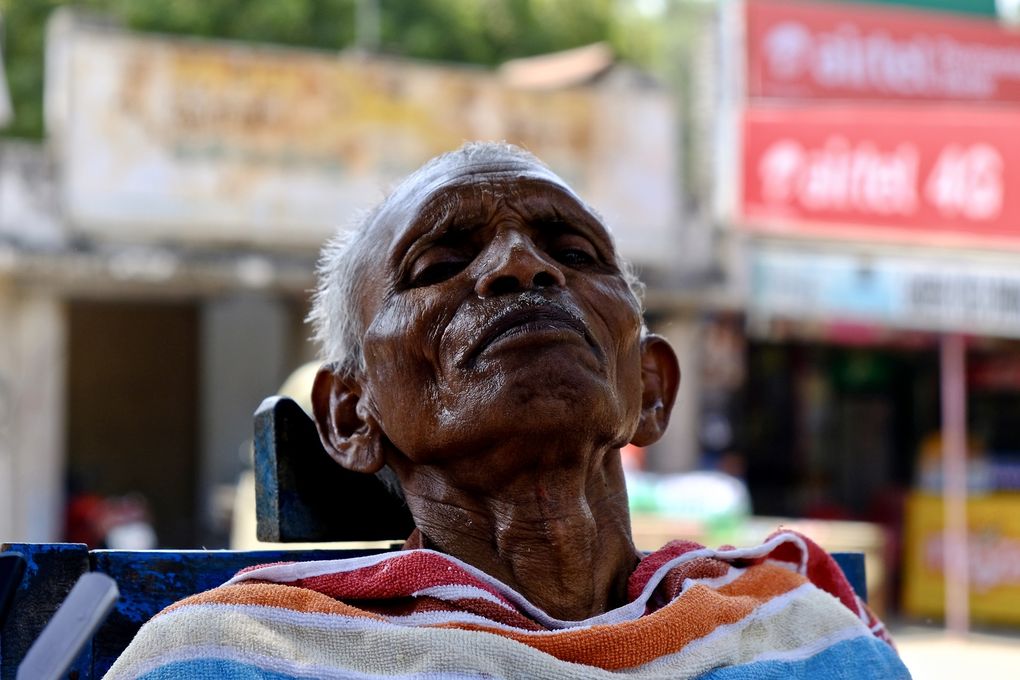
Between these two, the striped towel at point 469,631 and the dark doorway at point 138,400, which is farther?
the dark doorway at point 138,400

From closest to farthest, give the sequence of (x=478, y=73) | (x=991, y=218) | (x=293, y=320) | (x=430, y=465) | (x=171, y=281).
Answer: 1. (x=430, y=465)
2. (x=991, y=218)
3. (x=171, y=281)
4. (x=478, y=73)
5. (x=293, y=320)

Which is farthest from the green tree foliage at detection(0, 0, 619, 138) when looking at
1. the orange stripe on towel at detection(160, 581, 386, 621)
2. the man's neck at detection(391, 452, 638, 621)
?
the orange stripe on towel at detection(160, 581, 386, 621)

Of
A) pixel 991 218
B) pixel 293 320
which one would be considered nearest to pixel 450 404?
→ pixel 991 218

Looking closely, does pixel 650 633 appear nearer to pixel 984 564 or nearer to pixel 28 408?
pixel 28 408

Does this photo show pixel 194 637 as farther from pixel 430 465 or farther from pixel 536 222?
pixel 536 222

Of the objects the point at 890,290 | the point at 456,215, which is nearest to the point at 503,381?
the point at 456,215

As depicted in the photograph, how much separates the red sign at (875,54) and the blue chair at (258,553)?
1001cm

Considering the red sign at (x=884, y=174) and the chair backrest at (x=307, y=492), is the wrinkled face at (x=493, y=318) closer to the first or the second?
the chair backrest at (x=307, y=492)

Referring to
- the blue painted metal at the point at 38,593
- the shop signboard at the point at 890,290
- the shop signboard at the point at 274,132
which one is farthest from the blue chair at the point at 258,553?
the shop signboard at the point at 274,132

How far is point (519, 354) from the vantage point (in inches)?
74.0

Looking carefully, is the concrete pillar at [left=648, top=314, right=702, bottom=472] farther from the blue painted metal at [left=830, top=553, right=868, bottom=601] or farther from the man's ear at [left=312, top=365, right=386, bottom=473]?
the man's ear at [left=312, top=365, right=386, bottom=473]

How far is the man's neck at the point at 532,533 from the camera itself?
1.96 metres

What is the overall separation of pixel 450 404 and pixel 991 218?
8.09 metres

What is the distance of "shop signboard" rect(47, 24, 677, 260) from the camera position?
10.2m
